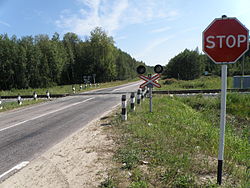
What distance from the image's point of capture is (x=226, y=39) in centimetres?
275

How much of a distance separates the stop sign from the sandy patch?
283 cm

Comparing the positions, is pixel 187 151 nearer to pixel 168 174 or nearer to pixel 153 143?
pixel 153 143

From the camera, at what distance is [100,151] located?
455 centimetres

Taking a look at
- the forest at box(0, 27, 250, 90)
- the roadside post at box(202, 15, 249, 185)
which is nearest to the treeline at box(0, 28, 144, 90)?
the forest at box(0, 27, 250, 90)

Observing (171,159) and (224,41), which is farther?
(171,159)

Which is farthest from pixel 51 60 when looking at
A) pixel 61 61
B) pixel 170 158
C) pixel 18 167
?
pixel 170 158

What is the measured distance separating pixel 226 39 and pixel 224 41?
0.12 ft

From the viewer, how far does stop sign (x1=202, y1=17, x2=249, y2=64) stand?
2670 mm

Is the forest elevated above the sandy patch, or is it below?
above

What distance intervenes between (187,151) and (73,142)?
3.21 meters

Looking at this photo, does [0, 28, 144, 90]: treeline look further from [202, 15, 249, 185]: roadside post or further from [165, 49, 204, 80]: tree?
[202, 15, 249, 185]: roadside post

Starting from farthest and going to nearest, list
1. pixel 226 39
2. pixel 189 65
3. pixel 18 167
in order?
pixel 189 65 < pixel 18 167 < pixel 226 39

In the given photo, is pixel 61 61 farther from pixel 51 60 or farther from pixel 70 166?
pixel 70 166

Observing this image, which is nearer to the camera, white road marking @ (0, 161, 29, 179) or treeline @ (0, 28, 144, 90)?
white road marking @ (0, 161, 29, 179)
